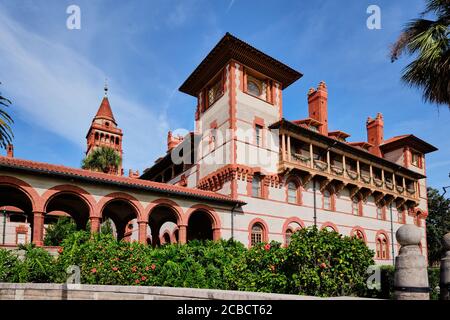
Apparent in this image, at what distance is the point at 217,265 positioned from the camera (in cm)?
1205

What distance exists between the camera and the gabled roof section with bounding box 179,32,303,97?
23016 mm

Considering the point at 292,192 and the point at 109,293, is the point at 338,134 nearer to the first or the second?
the point at 292,192

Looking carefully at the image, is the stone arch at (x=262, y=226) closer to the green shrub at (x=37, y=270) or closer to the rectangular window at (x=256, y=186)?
the rectangular window at (x=256, y=186)

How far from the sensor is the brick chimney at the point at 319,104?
31581mm

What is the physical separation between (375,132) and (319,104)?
34.7 ft

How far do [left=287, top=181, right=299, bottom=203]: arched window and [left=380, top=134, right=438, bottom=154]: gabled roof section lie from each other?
1685cm

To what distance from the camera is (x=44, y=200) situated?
643 inches

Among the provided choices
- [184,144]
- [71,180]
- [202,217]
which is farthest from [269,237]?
[71,180]

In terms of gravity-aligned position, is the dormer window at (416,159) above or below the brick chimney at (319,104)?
below

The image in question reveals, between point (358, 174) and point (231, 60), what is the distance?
1385 cm

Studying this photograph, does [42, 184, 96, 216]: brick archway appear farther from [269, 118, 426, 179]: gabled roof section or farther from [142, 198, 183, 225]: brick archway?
[269, 118, 426, 179]: gabled roof section

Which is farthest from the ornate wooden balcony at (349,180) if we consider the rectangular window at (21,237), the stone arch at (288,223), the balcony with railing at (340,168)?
the rectangular window at (21,237)

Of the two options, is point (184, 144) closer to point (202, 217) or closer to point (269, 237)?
point (202, 217)

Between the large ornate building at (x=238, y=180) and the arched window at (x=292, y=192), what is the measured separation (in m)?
0.07
